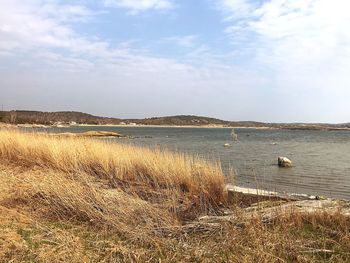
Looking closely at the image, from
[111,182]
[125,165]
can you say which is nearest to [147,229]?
[111,182]

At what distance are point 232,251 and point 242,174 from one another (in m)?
13.9

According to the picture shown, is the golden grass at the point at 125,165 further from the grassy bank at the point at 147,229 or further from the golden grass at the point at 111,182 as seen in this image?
the grassy bank at the point at 147,229

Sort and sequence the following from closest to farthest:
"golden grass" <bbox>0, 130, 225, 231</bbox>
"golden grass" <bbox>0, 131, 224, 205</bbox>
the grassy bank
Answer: the grassy bank, "golden grass" <bbox>0, 130, 225, 231</bbox>, "golden grass" <bbox>0, 131, 224, 205</bbox>

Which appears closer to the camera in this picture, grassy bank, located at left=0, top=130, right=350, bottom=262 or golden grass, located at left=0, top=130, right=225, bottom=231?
grassy bank, located at left=0, top=130, right=350, bottom=262

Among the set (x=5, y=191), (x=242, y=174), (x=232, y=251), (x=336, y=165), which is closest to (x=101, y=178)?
(x=5, y=191)

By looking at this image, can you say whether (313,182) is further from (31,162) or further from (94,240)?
(94,240)

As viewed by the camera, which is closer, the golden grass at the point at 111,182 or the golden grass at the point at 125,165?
the golden grass at the point at 111,182

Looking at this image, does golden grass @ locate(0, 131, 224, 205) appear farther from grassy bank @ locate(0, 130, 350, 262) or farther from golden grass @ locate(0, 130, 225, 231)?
grassy bank @ locate(0, 130, 350, 262)

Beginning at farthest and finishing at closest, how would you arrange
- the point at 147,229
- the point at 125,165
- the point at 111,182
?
the point at 125,165 < the point at 111,182 < the point at 147,229

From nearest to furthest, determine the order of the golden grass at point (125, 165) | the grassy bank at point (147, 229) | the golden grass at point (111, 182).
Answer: the grassy bank at point (147, 229), the golden grass at point (111, 182), the golden grass at point (125, 165)

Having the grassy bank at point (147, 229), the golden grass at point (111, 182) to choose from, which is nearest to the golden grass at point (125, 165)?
the golden grass at point (111, 182)

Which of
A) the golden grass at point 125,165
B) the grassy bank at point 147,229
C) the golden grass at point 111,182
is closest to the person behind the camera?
the grassy bank at point 147,229

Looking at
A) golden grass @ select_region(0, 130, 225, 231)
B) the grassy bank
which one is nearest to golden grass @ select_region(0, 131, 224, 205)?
golden grass @ select_region(0, 130, 225, 231)

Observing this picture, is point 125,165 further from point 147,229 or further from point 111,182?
point 147,229
